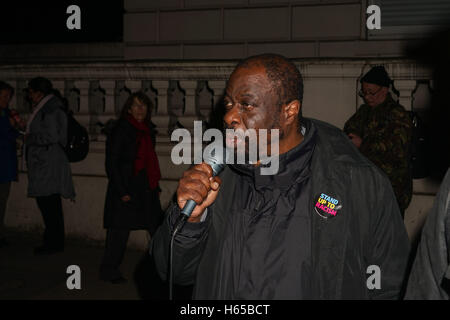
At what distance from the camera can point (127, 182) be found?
570 cm

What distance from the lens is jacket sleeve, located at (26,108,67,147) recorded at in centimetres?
661

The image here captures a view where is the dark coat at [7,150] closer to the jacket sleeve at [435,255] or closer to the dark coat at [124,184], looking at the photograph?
the dark coat at [124,184]

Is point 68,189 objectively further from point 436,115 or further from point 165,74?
point 436,115

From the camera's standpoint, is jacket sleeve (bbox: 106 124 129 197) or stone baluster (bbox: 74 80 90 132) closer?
jacket sleeve (bbox: 106 124 129 197)

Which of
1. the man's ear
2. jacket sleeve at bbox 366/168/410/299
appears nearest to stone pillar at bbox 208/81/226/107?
the man's ear

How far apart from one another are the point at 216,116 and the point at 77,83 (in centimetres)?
235

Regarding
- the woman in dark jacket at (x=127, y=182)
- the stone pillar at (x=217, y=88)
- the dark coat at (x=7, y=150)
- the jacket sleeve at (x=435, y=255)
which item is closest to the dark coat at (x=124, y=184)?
the woman in dark jacket at (x=127, y=182)

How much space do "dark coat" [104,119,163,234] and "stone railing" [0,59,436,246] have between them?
4.41ft

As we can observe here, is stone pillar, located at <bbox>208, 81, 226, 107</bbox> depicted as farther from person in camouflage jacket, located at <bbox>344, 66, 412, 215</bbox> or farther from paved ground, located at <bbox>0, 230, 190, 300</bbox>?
person in camouflage jacket, located at <bbox>344, 66, 412, 215</bbox>

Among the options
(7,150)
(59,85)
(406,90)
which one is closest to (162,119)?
(59,85)

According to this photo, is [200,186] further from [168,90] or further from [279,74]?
[168,90]

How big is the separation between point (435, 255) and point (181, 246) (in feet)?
3.35

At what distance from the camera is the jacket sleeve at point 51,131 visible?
21.7 feet

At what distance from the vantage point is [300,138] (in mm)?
2391
